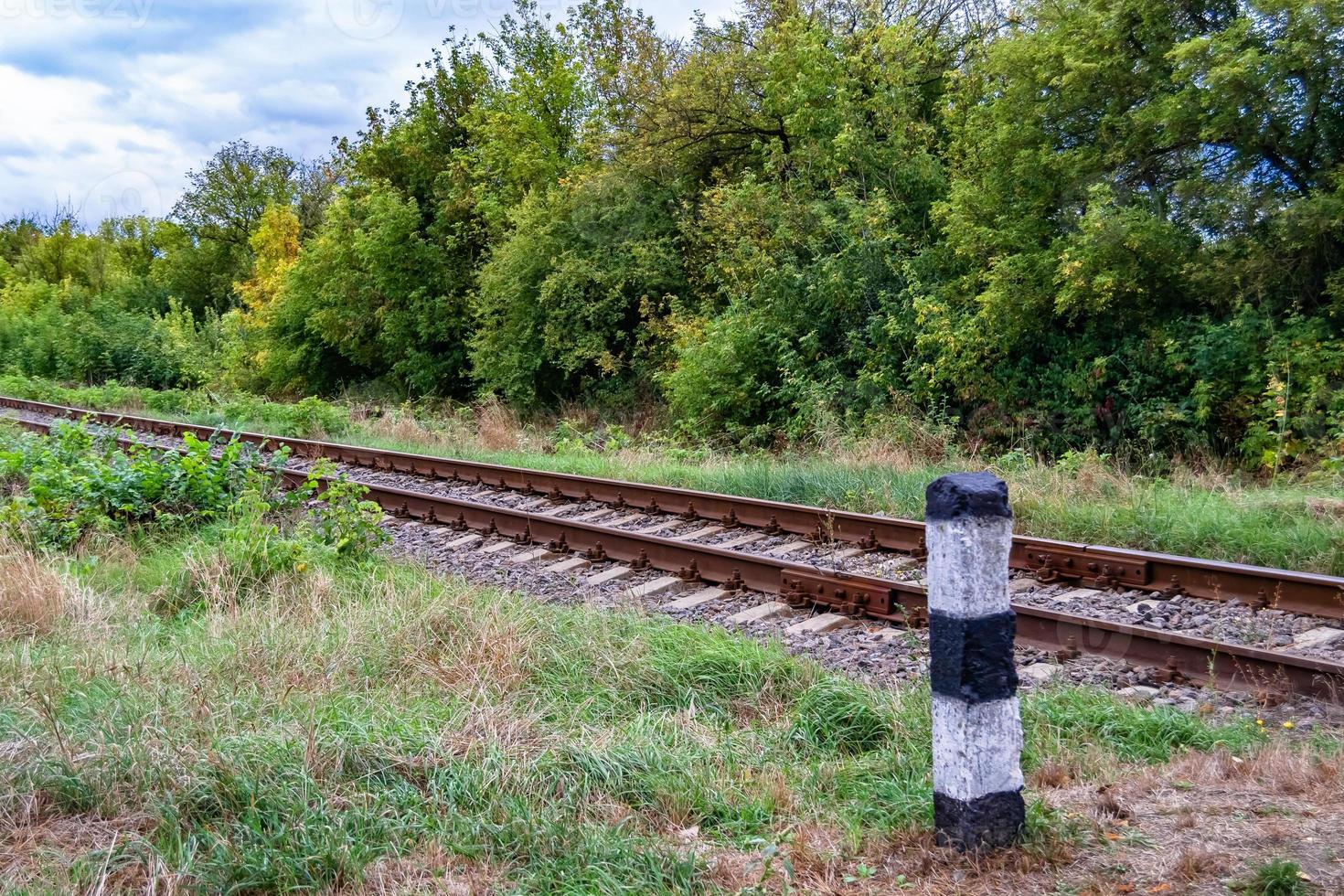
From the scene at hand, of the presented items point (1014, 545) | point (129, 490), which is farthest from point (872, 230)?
point (129, 490)

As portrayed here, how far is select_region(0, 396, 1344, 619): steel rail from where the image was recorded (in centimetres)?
679

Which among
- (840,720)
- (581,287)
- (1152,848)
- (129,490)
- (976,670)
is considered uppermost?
(581,287)

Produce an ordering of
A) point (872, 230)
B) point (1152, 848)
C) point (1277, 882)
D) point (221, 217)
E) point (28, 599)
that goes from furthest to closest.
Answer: point (221, 217) < point (872, 230) < point (28, 599) < point (1152, 848) < point (1277, 882)

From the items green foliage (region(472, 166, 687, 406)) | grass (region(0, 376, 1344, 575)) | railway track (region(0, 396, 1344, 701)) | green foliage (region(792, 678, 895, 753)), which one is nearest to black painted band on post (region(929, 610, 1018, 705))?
green foliage (region(792, 678, 895, 753))

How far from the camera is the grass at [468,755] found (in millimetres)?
3338

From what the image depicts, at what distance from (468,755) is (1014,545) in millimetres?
5256

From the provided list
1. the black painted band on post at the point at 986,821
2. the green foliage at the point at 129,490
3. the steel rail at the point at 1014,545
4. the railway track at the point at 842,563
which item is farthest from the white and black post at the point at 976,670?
the green foliage at the point at 129,490

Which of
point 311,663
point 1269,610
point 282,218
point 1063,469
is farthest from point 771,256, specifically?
point 282,218

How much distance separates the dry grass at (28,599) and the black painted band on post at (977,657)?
541 cm

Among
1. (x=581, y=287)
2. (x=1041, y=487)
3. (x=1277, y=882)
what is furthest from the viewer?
(x=581, y=287)

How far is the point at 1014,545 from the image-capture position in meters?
8.01

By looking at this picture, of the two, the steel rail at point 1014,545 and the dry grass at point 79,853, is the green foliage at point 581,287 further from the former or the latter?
the dry grass at point 79,853

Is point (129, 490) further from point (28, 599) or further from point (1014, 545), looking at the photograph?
point (1014, 545)

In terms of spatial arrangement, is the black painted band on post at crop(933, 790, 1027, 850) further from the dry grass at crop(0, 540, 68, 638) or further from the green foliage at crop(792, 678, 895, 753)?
the dry grass at crop(0, 540, 68, 638)
